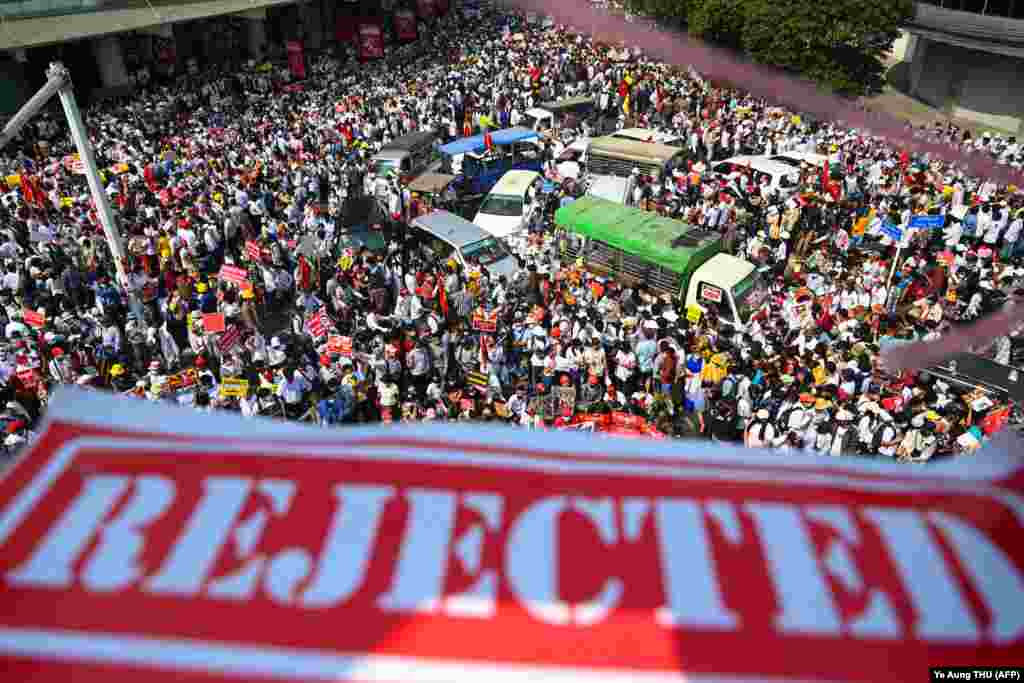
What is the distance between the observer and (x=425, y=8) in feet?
137

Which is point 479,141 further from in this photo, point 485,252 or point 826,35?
point 826,35

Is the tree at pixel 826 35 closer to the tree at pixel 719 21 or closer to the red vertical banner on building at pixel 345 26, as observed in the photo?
the tree at pixel 719 21

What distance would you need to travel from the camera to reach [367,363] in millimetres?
10539

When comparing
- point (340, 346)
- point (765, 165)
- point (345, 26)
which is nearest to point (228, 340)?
point (340, 346)

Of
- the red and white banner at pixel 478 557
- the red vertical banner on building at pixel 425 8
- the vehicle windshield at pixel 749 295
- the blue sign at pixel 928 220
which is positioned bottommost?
the vehicle windshield at pixel 749 295

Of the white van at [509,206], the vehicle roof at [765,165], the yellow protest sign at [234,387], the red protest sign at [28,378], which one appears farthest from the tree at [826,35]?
the red protest sign at [28,378]

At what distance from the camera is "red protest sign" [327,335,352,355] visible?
1021cm

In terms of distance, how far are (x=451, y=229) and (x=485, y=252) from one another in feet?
3.38

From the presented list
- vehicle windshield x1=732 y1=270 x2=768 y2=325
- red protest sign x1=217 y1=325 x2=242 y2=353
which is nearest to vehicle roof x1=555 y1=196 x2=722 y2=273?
vehicle windshield x1=732 y1=270 x2=768 y2=325

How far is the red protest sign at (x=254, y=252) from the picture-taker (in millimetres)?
13164

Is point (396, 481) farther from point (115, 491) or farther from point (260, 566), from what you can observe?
point (115, 491)

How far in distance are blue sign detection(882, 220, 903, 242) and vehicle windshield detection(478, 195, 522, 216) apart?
7770mm

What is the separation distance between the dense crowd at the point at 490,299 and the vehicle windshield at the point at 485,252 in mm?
287

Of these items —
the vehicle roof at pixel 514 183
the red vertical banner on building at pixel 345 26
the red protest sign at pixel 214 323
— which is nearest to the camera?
the red protest sign at pixel 214 323
